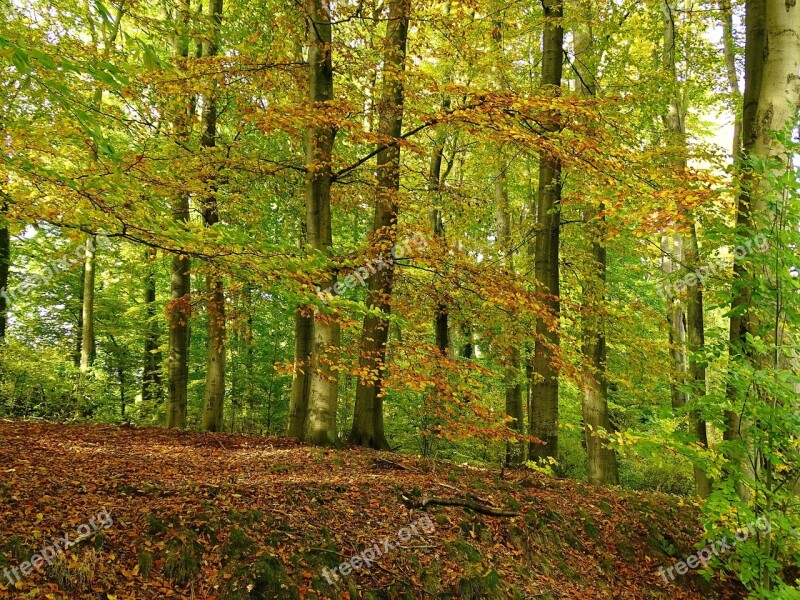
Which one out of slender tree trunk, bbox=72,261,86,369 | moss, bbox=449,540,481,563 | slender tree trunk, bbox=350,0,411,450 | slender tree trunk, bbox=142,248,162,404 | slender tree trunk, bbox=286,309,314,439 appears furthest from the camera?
slender tree trunk, bbox=72,261,86,369

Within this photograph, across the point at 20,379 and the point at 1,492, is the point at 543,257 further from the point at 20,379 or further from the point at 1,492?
the point at 20,379

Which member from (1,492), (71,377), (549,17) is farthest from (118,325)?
(549,17)

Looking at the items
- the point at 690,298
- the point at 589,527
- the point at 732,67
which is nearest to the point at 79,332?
the point at 589,527

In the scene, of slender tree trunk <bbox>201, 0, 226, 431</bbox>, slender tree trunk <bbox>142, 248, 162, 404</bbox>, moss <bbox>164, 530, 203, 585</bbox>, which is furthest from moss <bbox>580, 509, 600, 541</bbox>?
slender tree trunk <bbox>142, 248, 162, 404</bbox>

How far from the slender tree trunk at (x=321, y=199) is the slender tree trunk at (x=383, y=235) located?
2.14 feet

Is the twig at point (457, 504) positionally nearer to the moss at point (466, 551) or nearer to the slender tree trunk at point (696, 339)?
the moss at point (466, 551)

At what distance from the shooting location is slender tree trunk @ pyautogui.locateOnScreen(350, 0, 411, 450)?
7727 millimetres

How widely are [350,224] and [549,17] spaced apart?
622 cm

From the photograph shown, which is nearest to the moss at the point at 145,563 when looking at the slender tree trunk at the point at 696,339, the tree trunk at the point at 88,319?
the slender tree trunk at the point at 696,339

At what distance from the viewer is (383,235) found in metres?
7.54

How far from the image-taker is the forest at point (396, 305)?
4.14 meters

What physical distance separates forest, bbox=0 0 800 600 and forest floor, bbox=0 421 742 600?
3cm

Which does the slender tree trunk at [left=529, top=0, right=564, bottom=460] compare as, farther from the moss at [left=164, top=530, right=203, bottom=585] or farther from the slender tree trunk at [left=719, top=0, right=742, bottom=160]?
the moss at [left=164, top=530, right=203, bottom=585]

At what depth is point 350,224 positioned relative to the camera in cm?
1239
